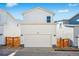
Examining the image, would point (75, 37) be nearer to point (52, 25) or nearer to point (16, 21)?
point (52, 25)

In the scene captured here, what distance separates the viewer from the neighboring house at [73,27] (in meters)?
3.90

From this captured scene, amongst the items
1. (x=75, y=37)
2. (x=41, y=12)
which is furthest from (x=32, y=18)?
(x=75, y=37)

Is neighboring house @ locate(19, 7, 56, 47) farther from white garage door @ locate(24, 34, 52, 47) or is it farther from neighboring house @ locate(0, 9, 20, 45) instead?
neighboring house @ locate(0, 9, 20, 45)

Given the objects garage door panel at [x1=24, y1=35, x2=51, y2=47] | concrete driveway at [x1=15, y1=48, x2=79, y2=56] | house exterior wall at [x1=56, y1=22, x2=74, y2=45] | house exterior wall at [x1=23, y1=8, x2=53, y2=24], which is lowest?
concrete driveway at [x1=15, y1=48, x2=79, y2=56]

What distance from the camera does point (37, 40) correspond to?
13.0 feet

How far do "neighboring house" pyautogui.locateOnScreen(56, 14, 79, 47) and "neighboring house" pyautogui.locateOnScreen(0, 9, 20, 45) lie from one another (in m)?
0.75

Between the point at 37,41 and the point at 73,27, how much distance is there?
0.59 metres

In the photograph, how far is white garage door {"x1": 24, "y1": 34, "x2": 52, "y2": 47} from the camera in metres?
3.95

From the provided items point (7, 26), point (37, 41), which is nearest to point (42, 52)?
point (37, 41)

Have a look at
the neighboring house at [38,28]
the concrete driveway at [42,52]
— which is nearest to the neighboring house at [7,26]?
the neighboring house at [38,28]

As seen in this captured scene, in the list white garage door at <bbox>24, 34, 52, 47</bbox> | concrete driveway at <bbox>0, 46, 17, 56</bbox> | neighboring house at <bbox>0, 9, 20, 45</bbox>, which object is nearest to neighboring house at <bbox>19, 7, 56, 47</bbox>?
white garage door at <bbox>24, 34, 52, 47</bbox>

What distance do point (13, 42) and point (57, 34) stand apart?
0.69m

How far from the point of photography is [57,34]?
3949 millimetres

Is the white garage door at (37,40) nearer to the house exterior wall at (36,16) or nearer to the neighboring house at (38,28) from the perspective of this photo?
the neighboring house at (38,28)
